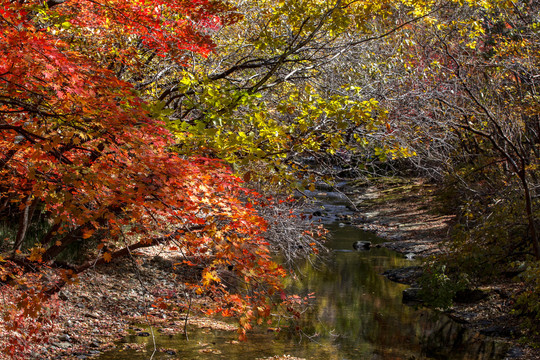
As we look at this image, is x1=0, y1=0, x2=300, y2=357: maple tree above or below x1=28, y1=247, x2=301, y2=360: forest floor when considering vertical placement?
above

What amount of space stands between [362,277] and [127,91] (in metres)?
12.1

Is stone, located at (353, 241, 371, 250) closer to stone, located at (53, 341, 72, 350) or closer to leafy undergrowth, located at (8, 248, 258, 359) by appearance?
leafy undergrowth, located at (8, 248, 258, 359)

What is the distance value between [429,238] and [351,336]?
11554 mm

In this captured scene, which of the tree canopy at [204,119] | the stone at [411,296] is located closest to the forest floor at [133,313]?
the tree canopy at [204,119]

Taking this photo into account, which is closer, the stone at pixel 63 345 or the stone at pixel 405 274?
the stone at pixel 63 345

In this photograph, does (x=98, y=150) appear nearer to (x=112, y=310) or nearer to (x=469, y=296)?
(x=112, y=310)

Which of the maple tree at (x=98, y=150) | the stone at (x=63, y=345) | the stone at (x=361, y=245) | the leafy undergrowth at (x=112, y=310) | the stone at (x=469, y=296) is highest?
the maple tree at (x=98, y=150)

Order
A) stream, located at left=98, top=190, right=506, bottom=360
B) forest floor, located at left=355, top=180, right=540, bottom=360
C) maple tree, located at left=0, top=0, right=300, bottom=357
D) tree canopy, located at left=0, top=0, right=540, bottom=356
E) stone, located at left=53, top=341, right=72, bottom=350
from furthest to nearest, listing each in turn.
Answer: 1. forest floor, located at left=355, top=180, right=540, bottom=360
2. stream, located at left=98, top=190, right=506, bottom=360
3. stone, located at left=53, top=341, right=72, bottom=350
4. tree canopy, located at left=0, top=0, right=540, bottom=356
5. maple tree, located at left=0, top=0, right=300, bottom=357

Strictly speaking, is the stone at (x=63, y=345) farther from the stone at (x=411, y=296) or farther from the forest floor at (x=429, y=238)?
the stone at (x=411, y=296)

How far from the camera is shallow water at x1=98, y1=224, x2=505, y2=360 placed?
907 cm

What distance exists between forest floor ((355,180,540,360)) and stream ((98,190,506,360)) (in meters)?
0.47

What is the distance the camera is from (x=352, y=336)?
10.3m

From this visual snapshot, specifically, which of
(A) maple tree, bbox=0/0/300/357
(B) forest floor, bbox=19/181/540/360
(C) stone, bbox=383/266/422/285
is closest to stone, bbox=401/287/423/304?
(B) forest floor, bbox=19/181/540/360

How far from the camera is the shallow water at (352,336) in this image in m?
9.07
